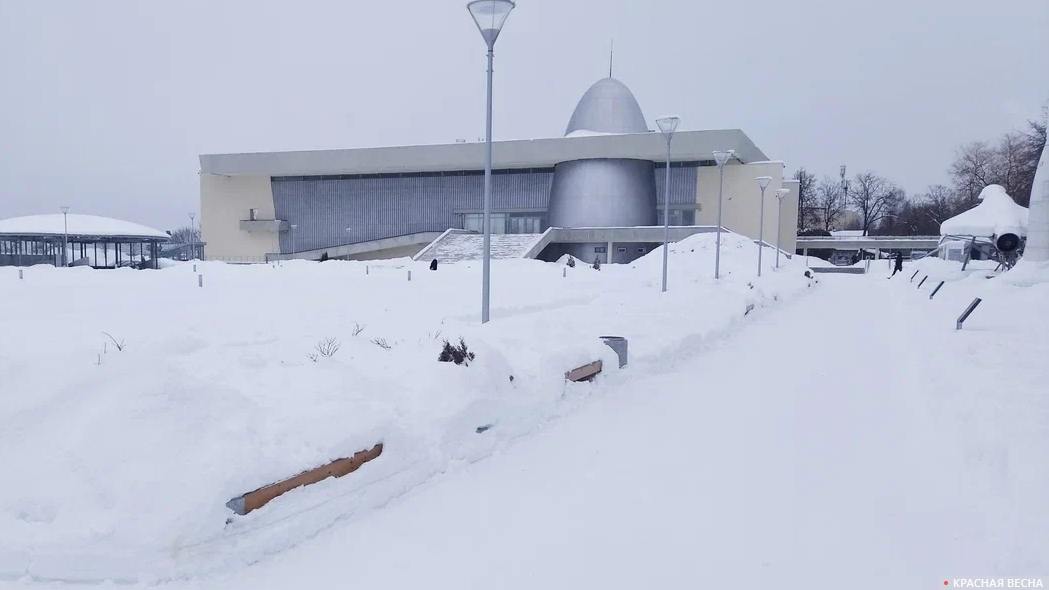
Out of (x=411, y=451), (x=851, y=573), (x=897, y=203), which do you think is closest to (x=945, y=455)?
(x=851, y=573)

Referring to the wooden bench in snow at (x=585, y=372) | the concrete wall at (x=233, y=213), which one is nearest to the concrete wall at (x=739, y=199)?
the concrete wall at (x=233, y=213)

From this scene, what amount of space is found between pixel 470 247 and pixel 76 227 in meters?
32.0

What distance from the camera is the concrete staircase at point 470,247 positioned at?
171ft

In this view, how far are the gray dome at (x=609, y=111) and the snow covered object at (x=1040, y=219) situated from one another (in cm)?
4092

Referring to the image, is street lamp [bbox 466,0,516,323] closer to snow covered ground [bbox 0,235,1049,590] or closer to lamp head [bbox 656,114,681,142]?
snow covered ground [bbox 0,235,1049,590]

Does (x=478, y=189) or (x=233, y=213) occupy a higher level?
(x=478, y=189)

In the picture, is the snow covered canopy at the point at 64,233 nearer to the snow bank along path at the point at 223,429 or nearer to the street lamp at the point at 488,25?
the street lamp at the point at 488,25

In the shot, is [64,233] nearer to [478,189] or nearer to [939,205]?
[478,189]

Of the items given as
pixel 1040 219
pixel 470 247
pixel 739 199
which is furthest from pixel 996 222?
pixel 470 247

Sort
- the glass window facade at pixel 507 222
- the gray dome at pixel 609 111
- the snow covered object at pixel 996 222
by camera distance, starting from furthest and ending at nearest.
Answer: the glass window facade at pixel 507 222, the gray dome at pixel 609 111, the snow covered object at pixel 996 222

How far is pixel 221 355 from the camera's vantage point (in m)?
5.89

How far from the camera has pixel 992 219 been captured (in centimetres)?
3519

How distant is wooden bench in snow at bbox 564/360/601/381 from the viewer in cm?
775

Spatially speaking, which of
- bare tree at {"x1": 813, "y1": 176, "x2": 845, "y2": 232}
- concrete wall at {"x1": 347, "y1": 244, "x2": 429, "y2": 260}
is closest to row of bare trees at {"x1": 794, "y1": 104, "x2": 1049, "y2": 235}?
bare tree at {"x1": 813, "y1": 176, "x2": 845, "y2": 232}
